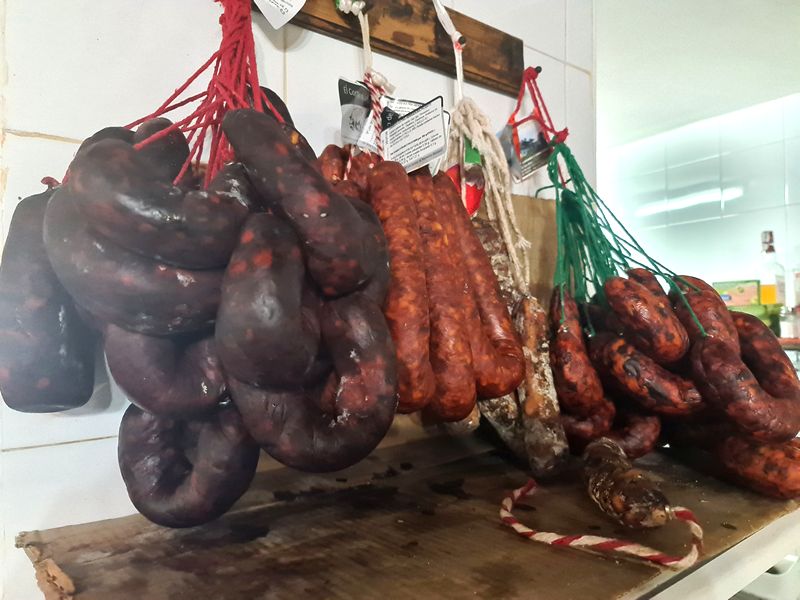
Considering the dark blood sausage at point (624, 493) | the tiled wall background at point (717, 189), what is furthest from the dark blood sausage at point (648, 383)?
the tiled wall background at point (717, 189)

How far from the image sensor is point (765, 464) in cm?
71

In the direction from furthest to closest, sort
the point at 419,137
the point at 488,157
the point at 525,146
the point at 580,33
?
1. the point at 580,33
2. the point at 525,146
3. the point at 488,157
4. the point at 419,137

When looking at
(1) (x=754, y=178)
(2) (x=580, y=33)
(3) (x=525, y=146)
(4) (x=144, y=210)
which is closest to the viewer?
(4) (x=144, y=210)

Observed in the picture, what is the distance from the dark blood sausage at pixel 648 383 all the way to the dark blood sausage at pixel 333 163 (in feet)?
1.48

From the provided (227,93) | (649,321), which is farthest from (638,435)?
(227,93)

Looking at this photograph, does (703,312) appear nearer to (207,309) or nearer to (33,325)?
(207,309)

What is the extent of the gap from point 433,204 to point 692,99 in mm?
2113

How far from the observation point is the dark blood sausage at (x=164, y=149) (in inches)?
19.0

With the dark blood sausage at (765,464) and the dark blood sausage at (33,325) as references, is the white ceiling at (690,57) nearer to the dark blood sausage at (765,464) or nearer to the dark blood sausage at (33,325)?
the dark blood sausage at (765,464)

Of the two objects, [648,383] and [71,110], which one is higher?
[71,110]

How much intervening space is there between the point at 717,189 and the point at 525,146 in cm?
197

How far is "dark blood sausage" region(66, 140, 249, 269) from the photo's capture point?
0.41 metres

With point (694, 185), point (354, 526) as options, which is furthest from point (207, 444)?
point (694, 185)

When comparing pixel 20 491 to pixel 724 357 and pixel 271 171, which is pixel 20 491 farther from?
pixel 724 357
